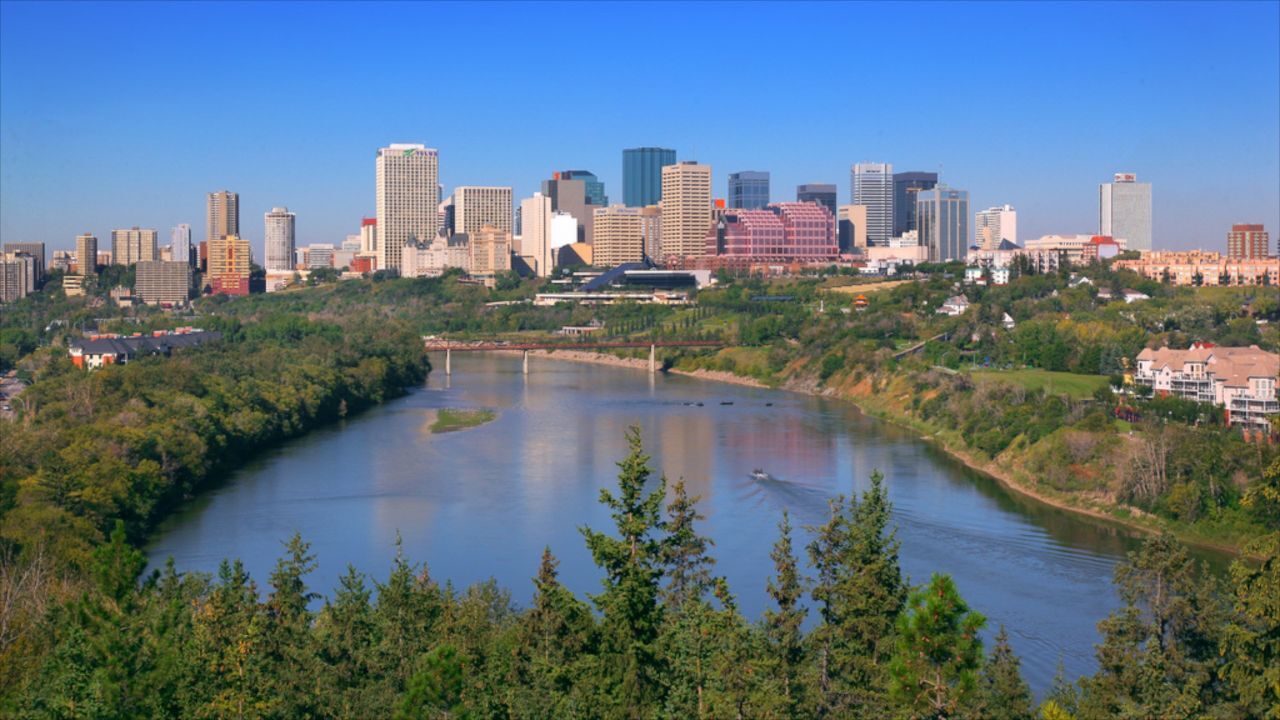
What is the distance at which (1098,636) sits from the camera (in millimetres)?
7988

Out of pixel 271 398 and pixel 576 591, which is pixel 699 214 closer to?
pixel 271 398

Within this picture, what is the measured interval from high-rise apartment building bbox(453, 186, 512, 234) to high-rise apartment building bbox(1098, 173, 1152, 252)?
2250 centimetres

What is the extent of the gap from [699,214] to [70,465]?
34.1 m

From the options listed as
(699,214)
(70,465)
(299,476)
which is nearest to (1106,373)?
(299,476)

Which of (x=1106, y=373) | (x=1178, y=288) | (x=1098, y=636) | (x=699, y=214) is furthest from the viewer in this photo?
Answer: (x=699, y=214)

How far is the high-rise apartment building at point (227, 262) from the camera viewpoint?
45594 mm

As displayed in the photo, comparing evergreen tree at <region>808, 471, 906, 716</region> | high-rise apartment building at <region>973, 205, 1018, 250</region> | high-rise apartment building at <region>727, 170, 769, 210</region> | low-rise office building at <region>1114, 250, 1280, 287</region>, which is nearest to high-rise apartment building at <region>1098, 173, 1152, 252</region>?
high-rise apartment building at <region>973, 205, 1018, 250</region>

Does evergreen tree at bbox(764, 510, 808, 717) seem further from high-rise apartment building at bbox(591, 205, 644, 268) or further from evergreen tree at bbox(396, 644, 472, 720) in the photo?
high-rise apartment building at bbox(591, 205, 644, 268)

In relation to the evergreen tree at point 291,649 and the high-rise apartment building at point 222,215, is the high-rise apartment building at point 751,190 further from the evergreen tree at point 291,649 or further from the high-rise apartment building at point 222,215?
the evergreen tree at point 291,649

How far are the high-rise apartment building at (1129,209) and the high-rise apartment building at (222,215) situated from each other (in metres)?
33.3

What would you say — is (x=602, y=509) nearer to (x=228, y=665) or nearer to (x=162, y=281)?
(x=228, y=665)

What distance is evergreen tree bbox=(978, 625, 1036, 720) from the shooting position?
5.13m

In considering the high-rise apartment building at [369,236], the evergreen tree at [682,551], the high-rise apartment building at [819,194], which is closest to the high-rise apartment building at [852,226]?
the high-rise apartment building at [819,194]

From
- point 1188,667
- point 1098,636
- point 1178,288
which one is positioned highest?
point 1178,288
